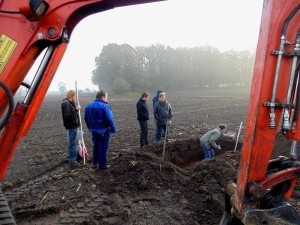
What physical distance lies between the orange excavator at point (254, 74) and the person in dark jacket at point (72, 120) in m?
4.64

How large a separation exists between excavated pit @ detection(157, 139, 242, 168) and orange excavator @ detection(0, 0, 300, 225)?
6.33m

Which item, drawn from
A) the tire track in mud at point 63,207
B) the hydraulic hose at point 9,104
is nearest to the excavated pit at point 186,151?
the tire track in mud at point 63,207

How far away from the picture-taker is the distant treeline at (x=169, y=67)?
63.2 meters

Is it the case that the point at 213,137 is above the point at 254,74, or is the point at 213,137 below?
below

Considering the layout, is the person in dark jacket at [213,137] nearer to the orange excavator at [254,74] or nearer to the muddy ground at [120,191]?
the muddy ground at [120,191]

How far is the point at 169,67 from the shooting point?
65438 mm

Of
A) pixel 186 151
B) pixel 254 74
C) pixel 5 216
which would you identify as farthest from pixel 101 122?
pixel 254 74

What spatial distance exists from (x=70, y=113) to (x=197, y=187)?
12.0 feet

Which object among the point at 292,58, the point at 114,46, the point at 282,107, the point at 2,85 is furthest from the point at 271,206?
the point at 114,46

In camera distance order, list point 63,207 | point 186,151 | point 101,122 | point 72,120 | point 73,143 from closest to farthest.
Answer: point 63,207, point 101,122, point 72,120, point 73,143, point 186,151

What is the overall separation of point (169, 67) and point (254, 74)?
63784 millimetres

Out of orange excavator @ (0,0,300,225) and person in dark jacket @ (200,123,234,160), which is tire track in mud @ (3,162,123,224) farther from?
person in dark jacket @ (200,123,234,160)

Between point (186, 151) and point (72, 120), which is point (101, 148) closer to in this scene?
point (72, 120)

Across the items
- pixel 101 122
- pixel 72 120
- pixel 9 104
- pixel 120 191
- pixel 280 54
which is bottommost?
pixel 120 191
